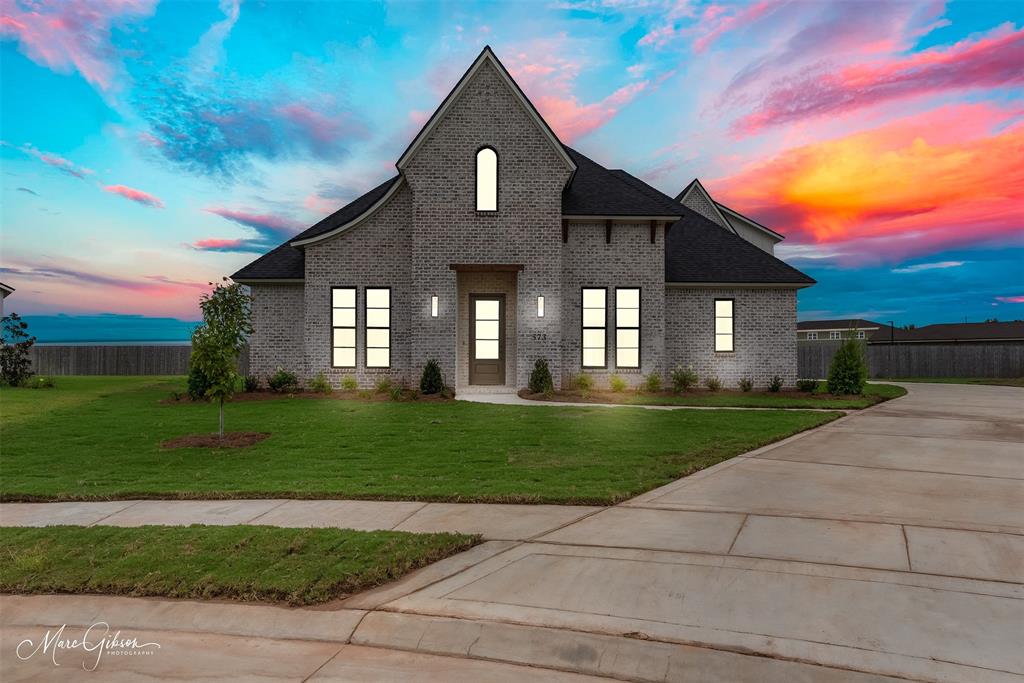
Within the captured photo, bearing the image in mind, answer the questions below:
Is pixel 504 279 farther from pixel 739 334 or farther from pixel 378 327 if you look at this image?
pixel 739 334

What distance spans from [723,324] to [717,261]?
2394mm

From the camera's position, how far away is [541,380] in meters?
18.8

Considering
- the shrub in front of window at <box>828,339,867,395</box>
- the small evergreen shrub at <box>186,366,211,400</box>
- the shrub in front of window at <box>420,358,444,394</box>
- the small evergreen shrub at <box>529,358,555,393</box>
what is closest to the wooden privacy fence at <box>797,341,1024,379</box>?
the shrub in front of window at <box>828,339,867,395</box>

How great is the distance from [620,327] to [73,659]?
18044 mm

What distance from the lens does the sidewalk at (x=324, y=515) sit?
20.5 feet

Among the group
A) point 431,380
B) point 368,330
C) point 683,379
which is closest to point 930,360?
point 683,379

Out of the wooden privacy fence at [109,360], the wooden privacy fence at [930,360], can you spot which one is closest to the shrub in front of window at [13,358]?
the wooden privacy fence at [109,360]

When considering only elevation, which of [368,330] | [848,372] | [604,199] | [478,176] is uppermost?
[478,176]

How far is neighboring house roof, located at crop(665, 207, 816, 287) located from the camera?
69.5 ft

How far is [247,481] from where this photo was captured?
839 cm

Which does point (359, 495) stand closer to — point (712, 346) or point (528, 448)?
point (528, 448)

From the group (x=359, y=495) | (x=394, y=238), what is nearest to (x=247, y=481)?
(x=359, y=495)

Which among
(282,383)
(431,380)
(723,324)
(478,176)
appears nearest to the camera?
(431,380)

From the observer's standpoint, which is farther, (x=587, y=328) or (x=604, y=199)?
(x=604, y=199)
